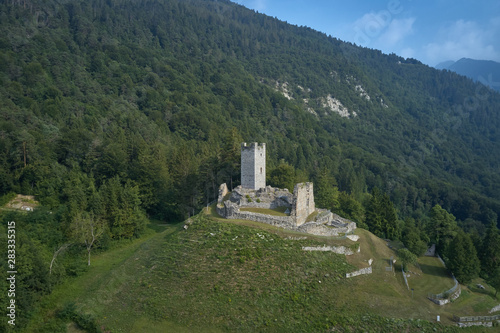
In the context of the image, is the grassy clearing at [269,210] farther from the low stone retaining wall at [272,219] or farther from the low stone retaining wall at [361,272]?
the low stone retaining wall at [361,272]

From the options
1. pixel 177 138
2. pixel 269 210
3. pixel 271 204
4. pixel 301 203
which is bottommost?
pixel 269 210

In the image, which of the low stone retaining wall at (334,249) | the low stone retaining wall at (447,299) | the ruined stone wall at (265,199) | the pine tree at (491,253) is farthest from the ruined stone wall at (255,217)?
the pine tree at (491,253)

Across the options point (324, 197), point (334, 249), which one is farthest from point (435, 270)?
point (324, 197)

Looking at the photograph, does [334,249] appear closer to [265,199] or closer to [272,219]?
[272,219]

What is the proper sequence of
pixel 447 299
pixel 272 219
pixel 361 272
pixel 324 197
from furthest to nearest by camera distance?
pixel 324 197, pixel 272 219, pixel 361 272, pixel 447 299

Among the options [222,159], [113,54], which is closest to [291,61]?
[113,54]

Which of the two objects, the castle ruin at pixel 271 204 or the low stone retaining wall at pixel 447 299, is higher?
Answer: the castle ruin at pixel 271 204

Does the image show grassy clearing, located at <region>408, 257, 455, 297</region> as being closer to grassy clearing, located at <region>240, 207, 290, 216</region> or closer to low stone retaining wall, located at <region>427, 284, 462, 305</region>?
low stone retaining wall, located at <region>427, 284, 462, 305</region>
